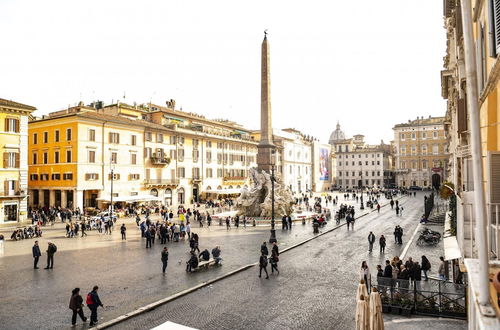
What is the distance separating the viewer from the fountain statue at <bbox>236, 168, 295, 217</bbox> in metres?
31.8

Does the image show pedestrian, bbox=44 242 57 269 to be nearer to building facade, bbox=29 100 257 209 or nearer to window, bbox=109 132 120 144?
building facade, bbox=29 100 257 209

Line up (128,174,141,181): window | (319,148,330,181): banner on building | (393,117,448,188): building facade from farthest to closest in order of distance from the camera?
(319,148,330,181): banner on building
(393,117,448,188): building facade
(128,174,141,181): window

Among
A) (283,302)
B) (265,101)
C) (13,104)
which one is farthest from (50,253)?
(265,101)

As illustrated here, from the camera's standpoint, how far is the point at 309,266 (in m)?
15.1

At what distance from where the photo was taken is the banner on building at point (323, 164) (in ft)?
286

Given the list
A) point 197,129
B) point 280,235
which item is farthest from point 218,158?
point 280,235

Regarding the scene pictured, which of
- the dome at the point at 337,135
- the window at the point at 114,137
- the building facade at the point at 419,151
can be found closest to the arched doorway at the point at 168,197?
the window at the point at 114,137

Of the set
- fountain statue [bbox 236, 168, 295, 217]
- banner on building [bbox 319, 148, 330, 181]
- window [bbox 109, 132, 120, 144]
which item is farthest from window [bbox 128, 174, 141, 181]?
Answer: banner on building [bbox 319, 148, 330, 181]

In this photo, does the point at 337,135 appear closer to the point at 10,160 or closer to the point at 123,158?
the point at 123,158

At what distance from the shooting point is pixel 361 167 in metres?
98.4

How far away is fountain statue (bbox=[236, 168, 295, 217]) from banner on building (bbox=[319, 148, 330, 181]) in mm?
55065

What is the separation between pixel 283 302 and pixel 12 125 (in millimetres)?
28392

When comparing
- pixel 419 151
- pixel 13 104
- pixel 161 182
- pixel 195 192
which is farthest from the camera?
pixel 419 151

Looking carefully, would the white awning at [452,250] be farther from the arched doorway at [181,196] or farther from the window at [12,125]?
the arched doorway at [181,196]
